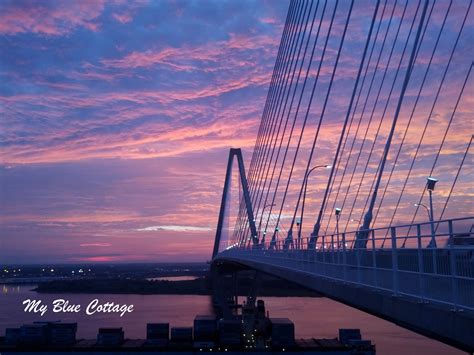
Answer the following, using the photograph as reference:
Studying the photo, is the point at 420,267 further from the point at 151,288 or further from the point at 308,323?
the point at 151,288

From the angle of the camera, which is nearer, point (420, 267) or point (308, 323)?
A: point (420, 267)

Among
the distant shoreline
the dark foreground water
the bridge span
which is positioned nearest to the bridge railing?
the bridge span

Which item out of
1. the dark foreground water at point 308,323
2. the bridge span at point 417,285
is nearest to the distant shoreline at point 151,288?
the dark foreground water at point 308,323

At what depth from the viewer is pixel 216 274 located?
7150 cm

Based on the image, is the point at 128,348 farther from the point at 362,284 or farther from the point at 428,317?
the point at 428,317

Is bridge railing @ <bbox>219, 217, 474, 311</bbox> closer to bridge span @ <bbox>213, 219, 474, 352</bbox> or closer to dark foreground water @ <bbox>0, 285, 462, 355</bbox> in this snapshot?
bridge span @ <bbox>213, 219, 474, 352</bbox>

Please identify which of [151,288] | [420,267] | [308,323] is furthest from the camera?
[151,288]

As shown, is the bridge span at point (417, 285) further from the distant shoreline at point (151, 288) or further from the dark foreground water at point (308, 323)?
the distant shoreline at point (151, 288)

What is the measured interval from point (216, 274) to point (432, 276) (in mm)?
64006

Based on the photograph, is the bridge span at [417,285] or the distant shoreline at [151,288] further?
the distant shoreline at [151,288]

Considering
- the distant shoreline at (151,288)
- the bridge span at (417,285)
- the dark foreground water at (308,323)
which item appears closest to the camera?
the bridge span at (417,285)

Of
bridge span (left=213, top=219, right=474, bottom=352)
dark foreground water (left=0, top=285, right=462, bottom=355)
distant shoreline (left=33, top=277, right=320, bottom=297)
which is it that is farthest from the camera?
distant shoreline (left=33, top=277, right=320, bottom=297)

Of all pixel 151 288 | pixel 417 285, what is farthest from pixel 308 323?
pixel 151 288

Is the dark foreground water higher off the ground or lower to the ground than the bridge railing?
lower
